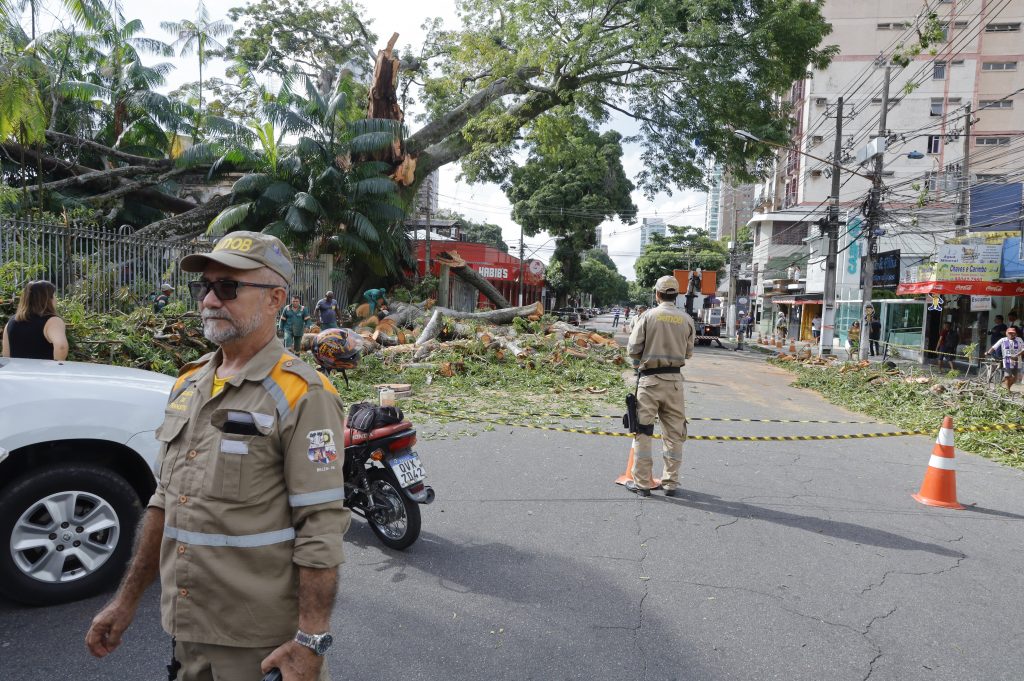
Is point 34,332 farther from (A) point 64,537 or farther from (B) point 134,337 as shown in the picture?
(B) point 134,337

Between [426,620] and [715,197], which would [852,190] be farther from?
[715,197]

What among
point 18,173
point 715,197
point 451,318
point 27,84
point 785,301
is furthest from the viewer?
point 715,197

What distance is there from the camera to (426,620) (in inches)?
136

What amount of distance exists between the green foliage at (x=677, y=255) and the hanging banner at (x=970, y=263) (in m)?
40.7

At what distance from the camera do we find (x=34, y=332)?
4781mm

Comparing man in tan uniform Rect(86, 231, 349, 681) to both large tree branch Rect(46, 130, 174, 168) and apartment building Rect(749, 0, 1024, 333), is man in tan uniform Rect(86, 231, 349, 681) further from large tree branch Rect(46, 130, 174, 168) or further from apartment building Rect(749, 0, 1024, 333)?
apartment building Rect(749, 0, 1024, 333)

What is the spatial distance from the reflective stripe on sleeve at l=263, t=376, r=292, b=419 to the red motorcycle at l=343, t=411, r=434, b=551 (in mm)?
2584

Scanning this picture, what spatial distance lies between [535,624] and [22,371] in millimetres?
3117

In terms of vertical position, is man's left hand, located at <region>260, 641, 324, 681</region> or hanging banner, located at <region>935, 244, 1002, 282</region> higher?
hanging banner, located at <region>935, 244, 1002, 282</region>

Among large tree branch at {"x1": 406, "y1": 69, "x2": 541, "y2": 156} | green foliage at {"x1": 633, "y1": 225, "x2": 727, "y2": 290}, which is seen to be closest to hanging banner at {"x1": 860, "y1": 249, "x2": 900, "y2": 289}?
large tree branch at {"x1": 406, "y1": 69, "x2": 541, "y2": 156}

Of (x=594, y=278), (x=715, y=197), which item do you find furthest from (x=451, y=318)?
(x=715, y=197)

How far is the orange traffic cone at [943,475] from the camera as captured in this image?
18.8 feet

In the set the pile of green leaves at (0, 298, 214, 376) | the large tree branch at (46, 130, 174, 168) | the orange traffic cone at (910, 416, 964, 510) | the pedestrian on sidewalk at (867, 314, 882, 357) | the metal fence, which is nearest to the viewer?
the orange traffic cone at (910, 416, 964, 510)

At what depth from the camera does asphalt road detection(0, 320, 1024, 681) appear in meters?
3.09
